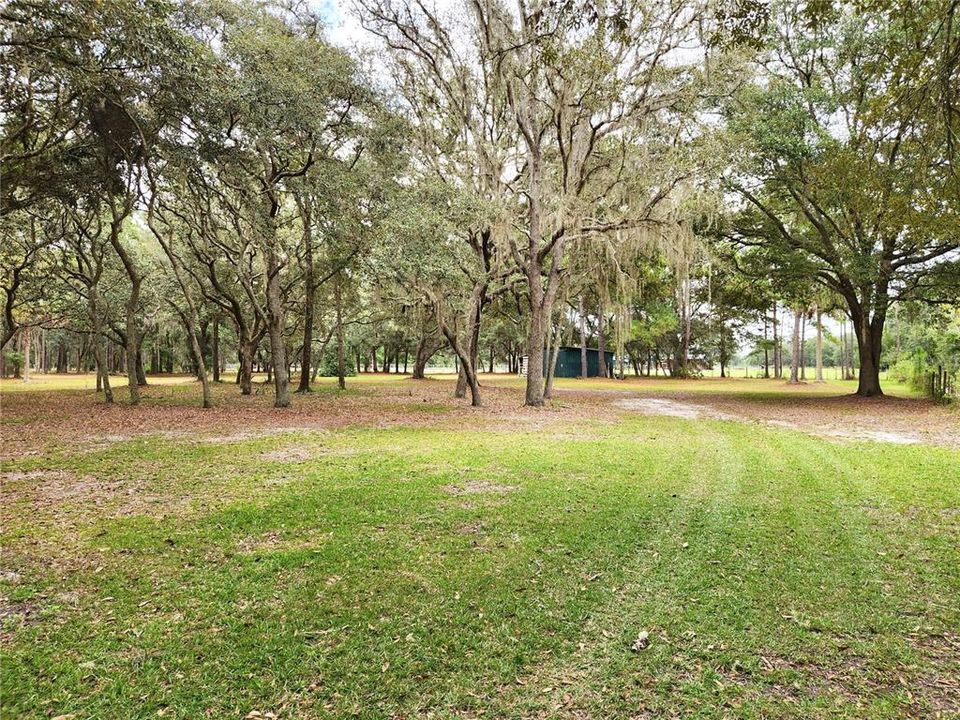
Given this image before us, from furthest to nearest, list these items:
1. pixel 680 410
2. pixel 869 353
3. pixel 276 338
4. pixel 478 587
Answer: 1. pixel 869 353
2. pixel 680 410
3. pixel 276 338
4. pixel 478 587

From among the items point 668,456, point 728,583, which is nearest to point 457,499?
point 728,583

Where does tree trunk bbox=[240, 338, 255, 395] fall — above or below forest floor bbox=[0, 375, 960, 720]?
above

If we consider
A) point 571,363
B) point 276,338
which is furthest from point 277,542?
point 571,363

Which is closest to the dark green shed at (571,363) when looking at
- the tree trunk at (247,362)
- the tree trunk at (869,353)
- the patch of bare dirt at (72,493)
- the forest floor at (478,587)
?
the tree trunk at (869,353)

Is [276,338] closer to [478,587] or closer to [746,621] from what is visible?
[478,587]

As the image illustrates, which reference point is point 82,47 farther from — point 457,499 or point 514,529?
point 514,529

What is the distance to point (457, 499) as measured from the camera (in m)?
6.20

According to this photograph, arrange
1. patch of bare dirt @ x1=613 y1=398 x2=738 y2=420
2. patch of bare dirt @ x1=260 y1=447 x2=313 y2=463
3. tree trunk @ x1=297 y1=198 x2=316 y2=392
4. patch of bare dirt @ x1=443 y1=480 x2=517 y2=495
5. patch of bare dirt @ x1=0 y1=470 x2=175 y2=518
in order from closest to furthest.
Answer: patch of bare dirt @ x1=0 y1=470 x2=175 y2=518 < patch of bare dirt @ x1=443 y1=480 x2=517 y2=495 < patch of bare dirt @ x1=260 y1=447 x2=313 y2=463 < patch of bare dirt @ x1=613 y1=398 x2=738 y2=420 < tree trunk @ x1=297 y1=198 x2=316 y2=392

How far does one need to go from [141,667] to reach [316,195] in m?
13.3

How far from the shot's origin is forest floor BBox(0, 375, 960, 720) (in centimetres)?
274

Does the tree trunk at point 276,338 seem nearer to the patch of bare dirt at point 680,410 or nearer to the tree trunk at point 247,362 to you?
the tree trunk at point 247,362

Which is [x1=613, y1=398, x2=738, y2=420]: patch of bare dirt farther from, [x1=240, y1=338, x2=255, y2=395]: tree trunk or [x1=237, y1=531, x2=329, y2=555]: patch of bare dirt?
[x1=240, y1=338, x2=255, y2=395]: tree trunk

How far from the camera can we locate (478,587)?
3.88m

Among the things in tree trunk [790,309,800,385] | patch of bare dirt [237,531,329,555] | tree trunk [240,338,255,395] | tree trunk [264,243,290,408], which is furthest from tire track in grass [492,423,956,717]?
tree trunk [790,309,800,385]
